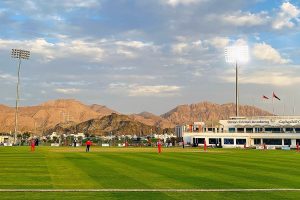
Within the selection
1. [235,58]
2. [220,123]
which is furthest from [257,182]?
[220,123]

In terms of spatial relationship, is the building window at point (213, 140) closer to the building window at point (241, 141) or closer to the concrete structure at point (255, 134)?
the concrete structure at point (255, 134)

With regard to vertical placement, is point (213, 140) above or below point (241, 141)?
above

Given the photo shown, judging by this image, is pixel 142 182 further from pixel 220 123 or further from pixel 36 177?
pixel 220 123

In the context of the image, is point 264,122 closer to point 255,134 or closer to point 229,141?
point 255,134

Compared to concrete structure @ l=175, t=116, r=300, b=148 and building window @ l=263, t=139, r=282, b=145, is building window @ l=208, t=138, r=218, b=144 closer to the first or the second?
concrete structure @ l=175, t=116, r=300, b=148

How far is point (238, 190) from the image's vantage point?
18.0m

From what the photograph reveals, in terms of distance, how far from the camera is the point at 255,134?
125m

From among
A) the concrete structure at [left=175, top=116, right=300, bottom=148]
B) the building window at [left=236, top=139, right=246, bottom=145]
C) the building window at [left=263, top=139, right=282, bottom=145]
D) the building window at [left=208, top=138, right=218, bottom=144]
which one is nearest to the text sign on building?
the concrete structure at [left=175, top=116, right=300, bottom=148]

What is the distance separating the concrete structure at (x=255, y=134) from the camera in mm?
122875

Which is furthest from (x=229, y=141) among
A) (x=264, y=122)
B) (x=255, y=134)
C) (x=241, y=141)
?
(x=264, y=122)

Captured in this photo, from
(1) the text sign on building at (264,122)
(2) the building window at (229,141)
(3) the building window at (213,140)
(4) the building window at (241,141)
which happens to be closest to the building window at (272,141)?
(4) the building window at (241,141)

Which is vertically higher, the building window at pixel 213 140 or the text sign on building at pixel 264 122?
the text sign on building at pixel 264 122

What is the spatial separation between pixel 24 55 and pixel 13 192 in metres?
88.5

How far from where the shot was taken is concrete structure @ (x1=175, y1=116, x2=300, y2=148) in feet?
403
